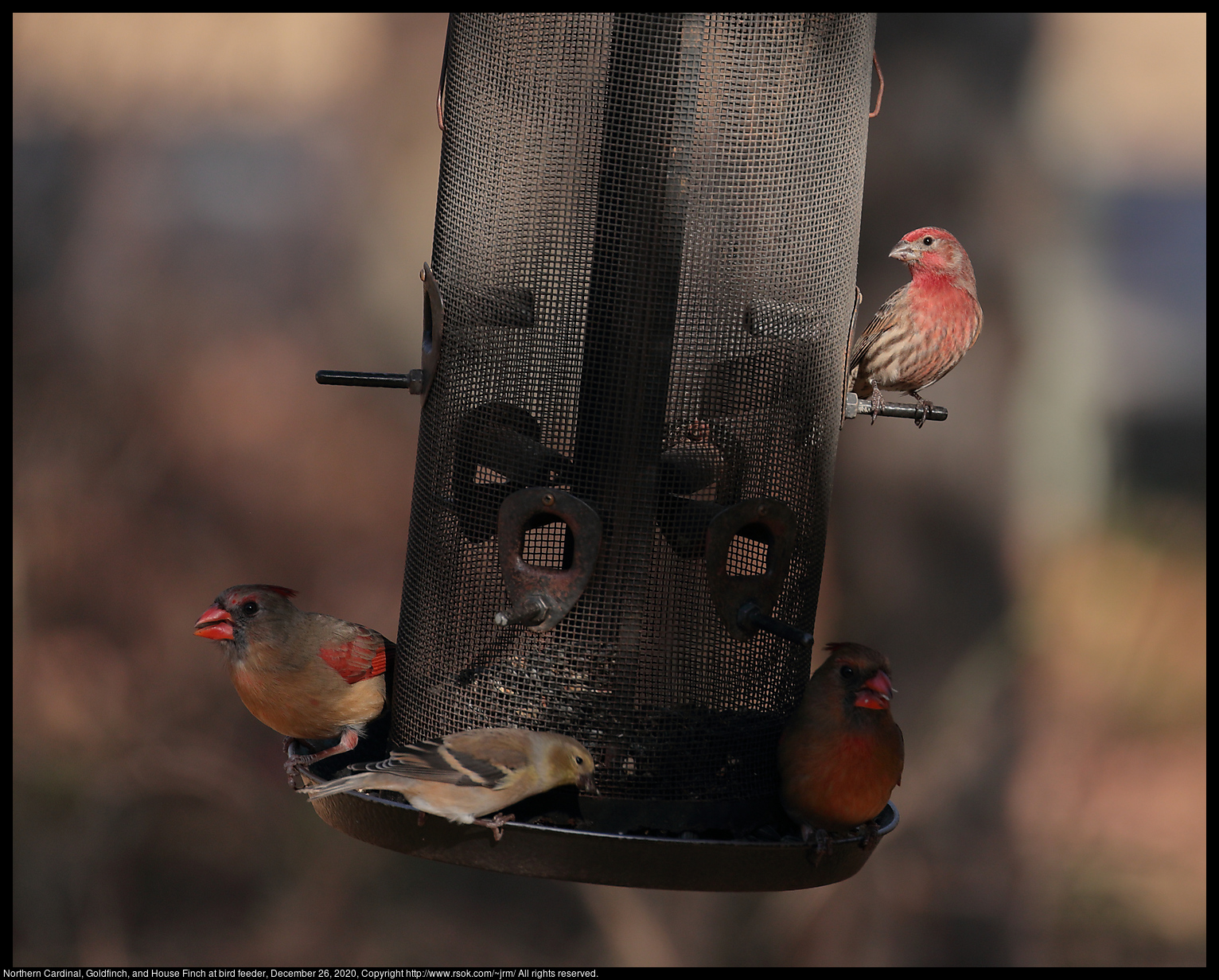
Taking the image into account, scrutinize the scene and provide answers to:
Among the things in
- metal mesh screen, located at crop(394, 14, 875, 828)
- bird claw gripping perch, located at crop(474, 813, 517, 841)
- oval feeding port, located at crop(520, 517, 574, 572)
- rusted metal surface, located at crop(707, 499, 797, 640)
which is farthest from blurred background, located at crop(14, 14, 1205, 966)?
bird claw gripping perch, located at crop(474, 813, 517, 841)

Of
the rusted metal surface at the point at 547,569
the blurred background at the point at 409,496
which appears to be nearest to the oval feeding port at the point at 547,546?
the rusted metal surface at the point at 547,569

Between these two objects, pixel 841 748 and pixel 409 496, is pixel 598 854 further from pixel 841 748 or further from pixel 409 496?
pixel 409 496

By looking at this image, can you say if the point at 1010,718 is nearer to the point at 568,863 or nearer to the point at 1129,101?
the point at 1129,101

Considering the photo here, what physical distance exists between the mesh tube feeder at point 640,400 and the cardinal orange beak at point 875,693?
0.29m

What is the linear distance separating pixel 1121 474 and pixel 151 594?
7904 mm

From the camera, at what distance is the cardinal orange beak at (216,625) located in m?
5.59

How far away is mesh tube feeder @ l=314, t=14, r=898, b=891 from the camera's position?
15.4 feet

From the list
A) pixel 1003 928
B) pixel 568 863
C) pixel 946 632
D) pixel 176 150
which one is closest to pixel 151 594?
pixel 176 150

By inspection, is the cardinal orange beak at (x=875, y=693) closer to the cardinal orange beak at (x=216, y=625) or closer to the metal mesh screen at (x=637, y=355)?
the metal mesh screen at (x=637, y=355)

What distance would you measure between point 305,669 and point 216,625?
1.65ft

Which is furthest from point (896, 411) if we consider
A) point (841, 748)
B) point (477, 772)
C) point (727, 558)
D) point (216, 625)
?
point (216, 625)

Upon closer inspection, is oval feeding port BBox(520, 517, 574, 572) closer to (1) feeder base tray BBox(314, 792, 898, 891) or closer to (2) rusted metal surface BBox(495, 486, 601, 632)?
(2) rusted metal surface BBox(495, 486, 601, 632)

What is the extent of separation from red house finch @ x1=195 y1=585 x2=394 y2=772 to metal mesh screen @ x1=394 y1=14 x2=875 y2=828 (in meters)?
0.49
